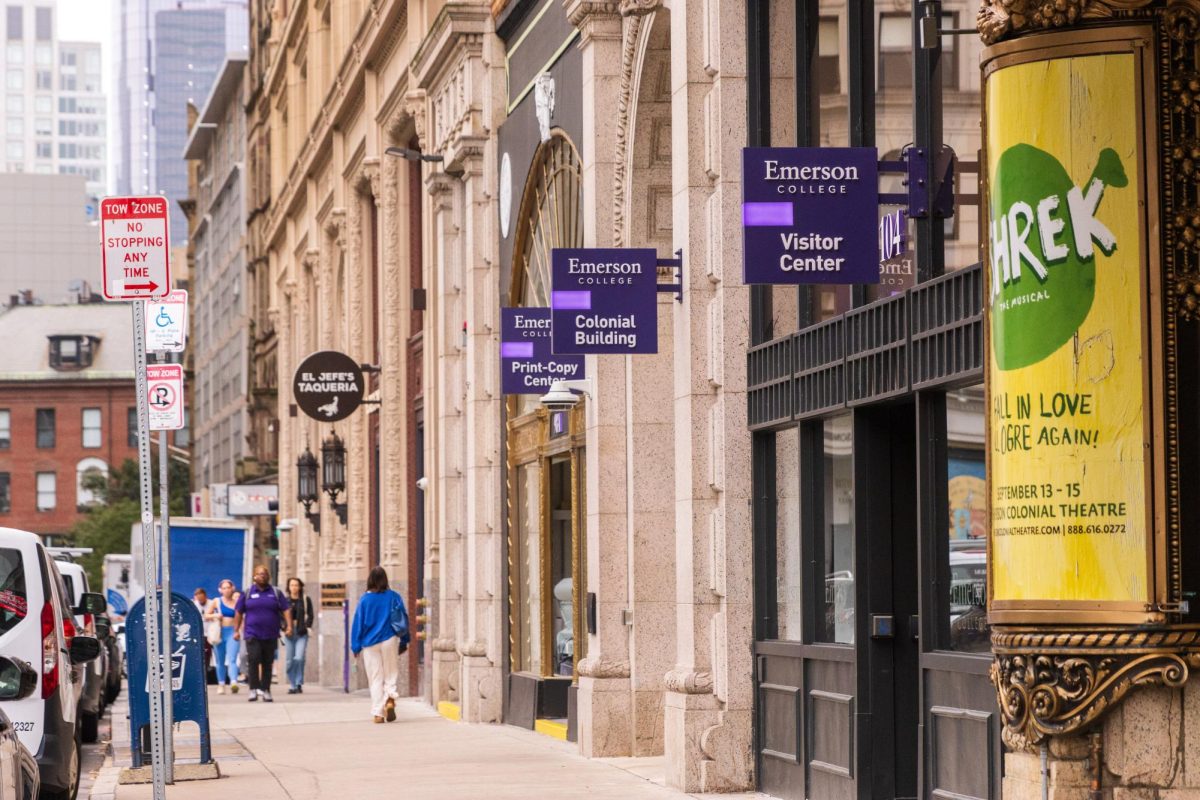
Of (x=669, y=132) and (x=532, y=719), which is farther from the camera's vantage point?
(x=532, y=719)

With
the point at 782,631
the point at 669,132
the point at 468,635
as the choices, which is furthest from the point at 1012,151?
the point at 468,635

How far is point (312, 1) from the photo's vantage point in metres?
41.9

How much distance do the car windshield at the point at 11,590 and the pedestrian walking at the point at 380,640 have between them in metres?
10.4

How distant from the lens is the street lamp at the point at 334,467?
37.4 meters

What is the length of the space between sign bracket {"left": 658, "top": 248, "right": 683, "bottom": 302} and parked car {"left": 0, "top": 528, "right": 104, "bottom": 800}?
469 centimetres

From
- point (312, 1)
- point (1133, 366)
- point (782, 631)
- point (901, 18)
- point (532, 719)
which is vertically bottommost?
point (532, 719)

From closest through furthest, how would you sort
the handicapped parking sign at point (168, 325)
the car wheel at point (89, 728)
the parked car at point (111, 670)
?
1. the handicapped parking sign at point (168, 325)
2. the car wheel at point (89, 728)
3. the parked car at point (111, 670)

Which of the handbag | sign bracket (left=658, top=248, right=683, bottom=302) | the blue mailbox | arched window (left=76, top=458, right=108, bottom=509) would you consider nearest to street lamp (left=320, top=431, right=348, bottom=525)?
the handbag

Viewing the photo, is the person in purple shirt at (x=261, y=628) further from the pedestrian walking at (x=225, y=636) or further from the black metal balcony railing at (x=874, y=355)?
the black metal balcony railing at (x=874, y=355)

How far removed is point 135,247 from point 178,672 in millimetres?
5405

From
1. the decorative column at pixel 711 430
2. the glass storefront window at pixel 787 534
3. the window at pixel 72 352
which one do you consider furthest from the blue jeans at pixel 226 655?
the window at pixel 72 352

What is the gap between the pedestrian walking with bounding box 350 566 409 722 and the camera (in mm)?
24062

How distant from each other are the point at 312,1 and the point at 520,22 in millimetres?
20251

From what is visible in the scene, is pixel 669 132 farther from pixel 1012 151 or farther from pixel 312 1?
pixel 312 1
